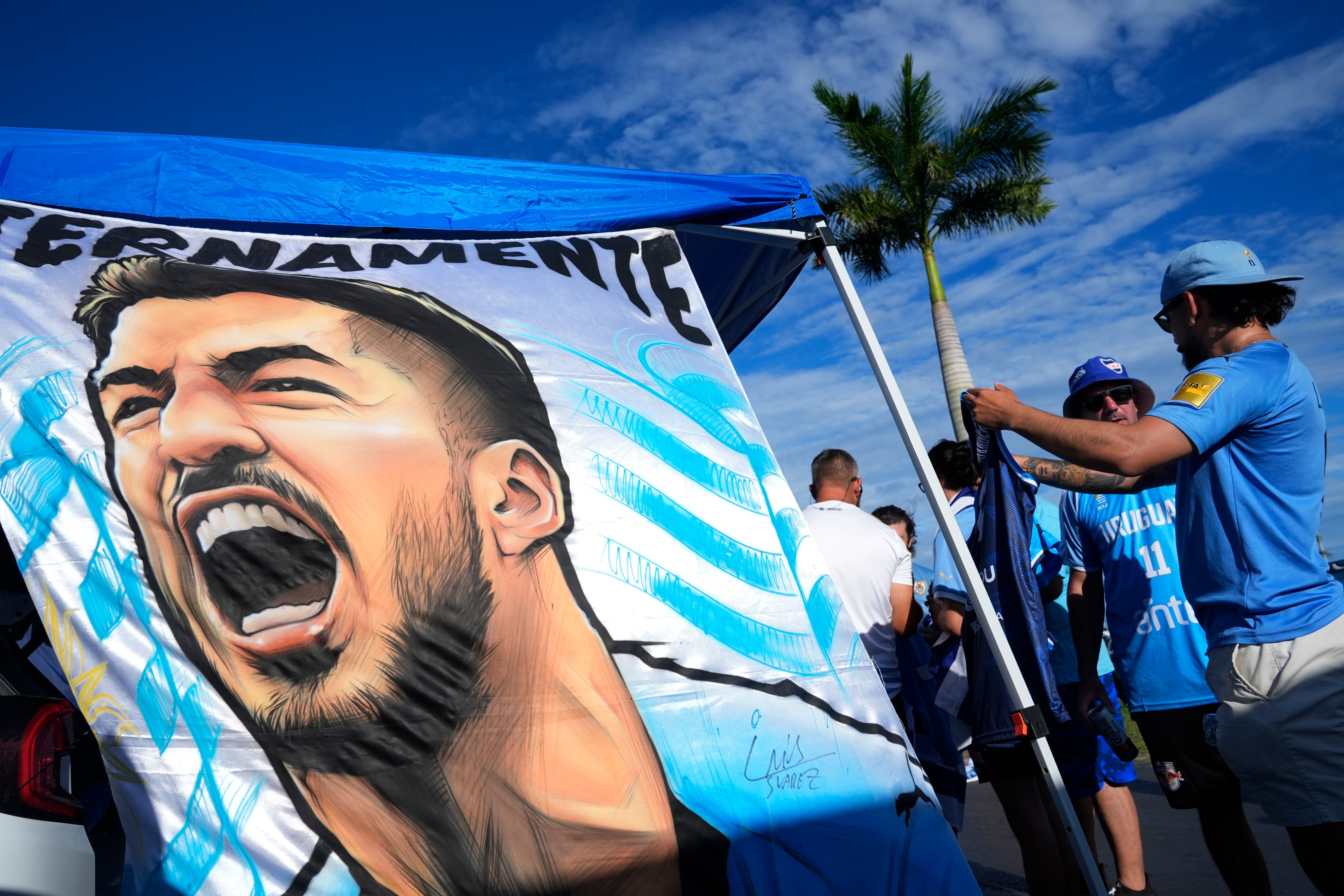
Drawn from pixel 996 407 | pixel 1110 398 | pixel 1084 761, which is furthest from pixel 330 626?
pixel 1084 761

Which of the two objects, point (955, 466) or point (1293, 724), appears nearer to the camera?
point (1293, 724)

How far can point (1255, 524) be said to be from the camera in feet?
7.07

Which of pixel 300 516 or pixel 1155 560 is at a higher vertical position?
pixel 300 516

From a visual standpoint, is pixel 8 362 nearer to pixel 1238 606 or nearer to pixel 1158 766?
pixel 1238 606

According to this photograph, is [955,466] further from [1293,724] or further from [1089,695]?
[1293,724]

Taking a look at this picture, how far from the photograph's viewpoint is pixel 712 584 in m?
2.36

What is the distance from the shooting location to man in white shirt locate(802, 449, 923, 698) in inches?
126

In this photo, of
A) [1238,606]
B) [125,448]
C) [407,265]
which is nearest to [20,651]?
[125,448]

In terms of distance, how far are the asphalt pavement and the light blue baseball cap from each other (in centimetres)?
227

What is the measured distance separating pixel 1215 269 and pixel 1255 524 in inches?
25.4

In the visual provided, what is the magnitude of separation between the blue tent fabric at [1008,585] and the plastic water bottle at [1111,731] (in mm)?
331

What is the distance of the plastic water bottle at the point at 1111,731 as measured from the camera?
3.09 meters

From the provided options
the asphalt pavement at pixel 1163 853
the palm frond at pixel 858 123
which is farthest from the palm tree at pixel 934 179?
the asphalt pavement at pixel 1163 853
